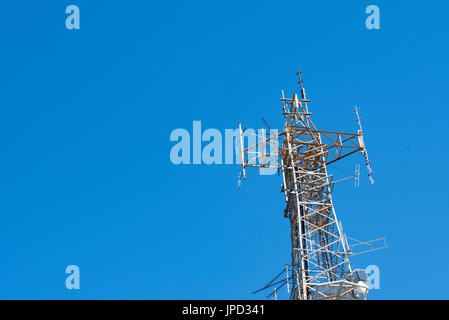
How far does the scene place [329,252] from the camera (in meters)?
38.5

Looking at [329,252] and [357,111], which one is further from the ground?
[357,111]

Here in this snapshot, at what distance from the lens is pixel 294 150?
145 feet
